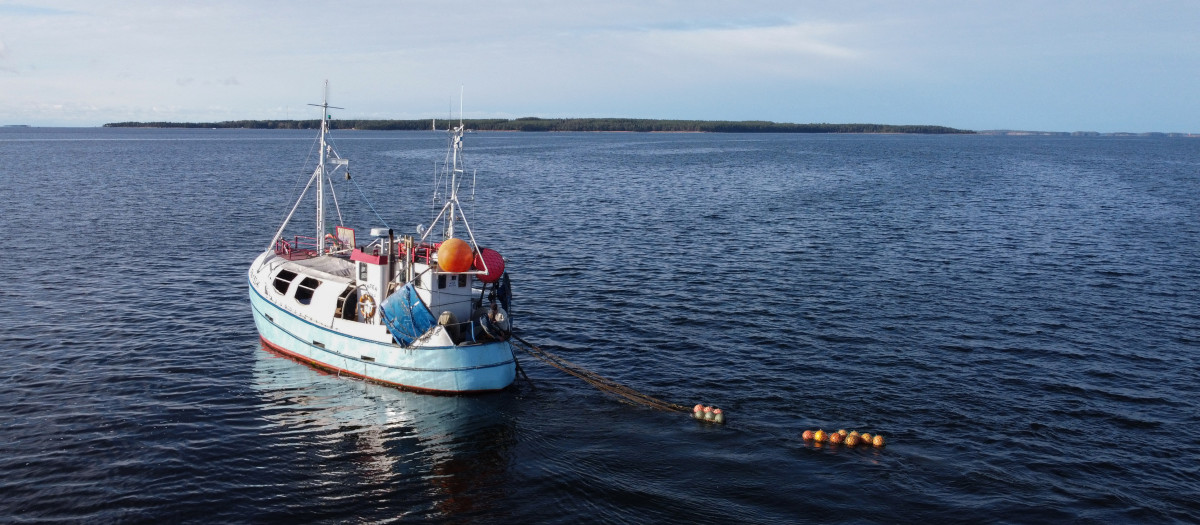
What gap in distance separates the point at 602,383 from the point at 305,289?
1244cm

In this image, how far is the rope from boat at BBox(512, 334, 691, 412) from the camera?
90.8ft

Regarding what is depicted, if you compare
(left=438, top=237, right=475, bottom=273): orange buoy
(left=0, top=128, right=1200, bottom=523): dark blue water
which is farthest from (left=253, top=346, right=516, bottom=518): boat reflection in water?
(left=438, top=237, right=475, bottom=273): orange buoy

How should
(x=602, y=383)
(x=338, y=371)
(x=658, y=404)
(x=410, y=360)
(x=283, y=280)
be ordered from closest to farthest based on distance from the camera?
(x=658, y=404) < (x=410, y=360) < (x=602, y=383) < (x=338, y=371) < (x=283, y=280)

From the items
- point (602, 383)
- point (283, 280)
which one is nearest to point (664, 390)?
point (602, 383)

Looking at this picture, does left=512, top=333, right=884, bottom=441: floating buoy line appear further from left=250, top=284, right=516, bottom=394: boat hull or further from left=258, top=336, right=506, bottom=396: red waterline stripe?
left=258, top=336, right=506, bottom=396: red waterline stripe

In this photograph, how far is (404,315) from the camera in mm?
27562

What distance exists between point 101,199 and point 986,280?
77659 mm

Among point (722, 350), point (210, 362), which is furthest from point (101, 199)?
point (722, 350)

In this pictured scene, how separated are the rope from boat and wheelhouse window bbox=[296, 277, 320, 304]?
8.49 meters

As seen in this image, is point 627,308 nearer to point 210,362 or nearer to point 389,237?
point 389,237

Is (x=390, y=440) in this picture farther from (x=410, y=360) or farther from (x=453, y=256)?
(x=453, y=256)

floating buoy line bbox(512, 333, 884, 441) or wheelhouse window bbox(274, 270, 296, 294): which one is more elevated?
wheelhouse window bbox(274, 270, 296, 294)

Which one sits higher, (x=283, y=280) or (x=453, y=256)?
(x=453, y=256)

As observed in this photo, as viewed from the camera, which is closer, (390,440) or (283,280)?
(390,440)
